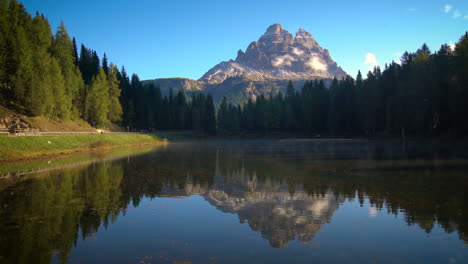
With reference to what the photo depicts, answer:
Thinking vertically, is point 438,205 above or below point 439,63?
below

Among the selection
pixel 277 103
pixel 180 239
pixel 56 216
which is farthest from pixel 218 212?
pixel 277 103

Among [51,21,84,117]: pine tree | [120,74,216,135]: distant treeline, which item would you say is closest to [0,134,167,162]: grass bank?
[51,21,84,117]: pine tree

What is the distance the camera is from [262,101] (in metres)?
152

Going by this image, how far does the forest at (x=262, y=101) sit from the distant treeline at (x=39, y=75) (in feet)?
0.59

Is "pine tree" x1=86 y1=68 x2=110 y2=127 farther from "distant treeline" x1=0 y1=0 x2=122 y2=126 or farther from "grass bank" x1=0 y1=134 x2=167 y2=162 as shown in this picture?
"grass bank" x1=0 y1=134 x2=167 y2=162

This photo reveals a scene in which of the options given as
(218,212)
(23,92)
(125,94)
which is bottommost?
(218,212)

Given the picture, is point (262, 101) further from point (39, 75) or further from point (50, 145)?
point (50, 145)

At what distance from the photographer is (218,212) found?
15109 millimetres

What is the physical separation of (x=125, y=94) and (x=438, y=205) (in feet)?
388

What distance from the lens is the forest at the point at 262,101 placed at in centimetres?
5628

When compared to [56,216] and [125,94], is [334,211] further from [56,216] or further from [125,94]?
[125,94]

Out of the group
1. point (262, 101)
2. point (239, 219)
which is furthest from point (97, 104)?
point (262, 101)

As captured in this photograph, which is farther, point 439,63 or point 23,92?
point 439,63

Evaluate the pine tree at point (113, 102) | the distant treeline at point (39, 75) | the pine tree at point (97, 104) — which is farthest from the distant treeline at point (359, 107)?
the distant treeline at point (39, 75)
